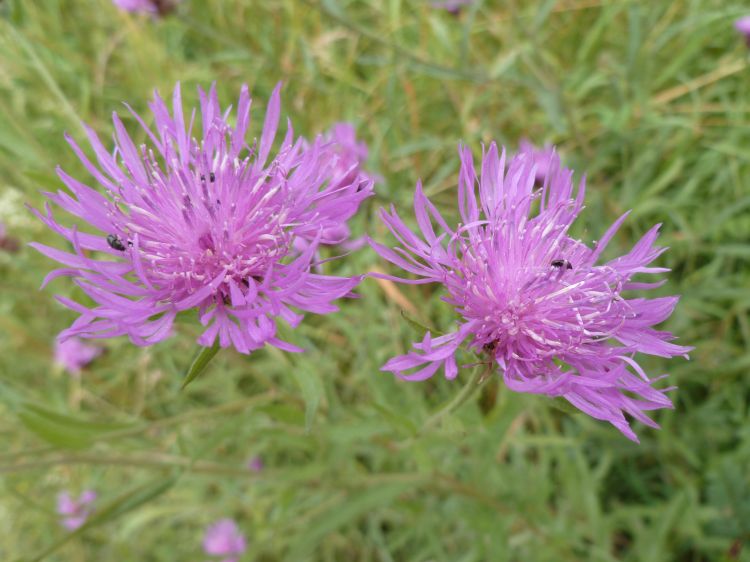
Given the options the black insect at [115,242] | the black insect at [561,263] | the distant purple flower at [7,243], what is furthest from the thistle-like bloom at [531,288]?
the distant purple flower at [7,243]

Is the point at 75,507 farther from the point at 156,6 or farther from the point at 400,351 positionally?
the point at 156,6

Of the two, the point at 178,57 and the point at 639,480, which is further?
the point at 178,57

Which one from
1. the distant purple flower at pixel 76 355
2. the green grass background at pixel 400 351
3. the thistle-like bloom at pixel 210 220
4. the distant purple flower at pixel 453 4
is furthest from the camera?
the distant purple flower at pixel 76 355

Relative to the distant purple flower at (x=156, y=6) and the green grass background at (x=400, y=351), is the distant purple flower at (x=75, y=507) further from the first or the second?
the distant purple flower at (x=156, y=6)

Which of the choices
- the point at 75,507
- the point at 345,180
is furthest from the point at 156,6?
the point at 75,507

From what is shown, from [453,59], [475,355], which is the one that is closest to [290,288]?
[475,355]

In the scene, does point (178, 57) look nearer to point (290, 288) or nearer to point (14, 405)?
point (14, 405)
